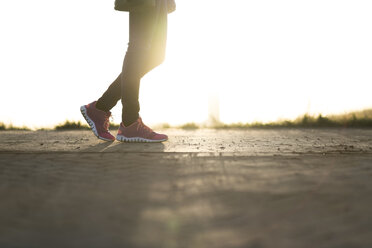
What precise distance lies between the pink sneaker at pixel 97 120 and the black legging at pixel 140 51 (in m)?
0.22

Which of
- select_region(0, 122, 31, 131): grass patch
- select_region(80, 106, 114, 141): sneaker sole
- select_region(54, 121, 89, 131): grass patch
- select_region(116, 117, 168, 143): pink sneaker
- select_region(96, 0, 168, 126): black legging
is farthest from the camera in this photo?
select_region(54, 121, 89, 131): grass patch

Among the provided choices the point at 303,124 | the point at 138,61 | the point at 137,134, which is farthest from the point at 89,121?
the point at 303,124

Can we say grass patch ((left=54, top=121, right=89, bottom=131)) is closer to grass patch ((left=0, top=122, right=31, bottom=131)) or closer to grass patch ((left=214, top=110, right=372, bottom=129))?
grass patch ((left=0, top=122, right=31, bottom=131))

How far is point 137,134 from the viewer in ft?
9.09

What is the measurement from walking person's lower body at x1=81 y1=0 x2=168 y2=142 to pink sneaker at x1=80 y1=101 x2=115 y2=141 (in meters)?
0.17

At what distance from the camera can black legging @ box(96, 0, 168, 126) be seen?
266 cm

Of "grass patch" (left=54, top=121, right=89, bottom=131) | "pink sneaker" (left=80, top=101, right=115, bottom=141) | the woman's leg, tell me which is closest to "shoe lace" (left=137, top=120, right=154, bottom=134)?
the woman's leg

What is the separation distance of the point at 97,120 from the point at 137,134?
13.6 inches

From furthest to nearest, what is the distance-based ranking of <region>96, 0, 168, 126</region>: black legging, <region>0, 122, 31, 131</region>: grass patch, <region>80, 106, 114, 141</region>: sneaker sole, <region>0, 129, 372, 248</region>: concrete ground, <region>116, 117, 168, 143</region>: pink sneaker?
<region>0, 122, 31, 131</region>: grass patch
<region>80, 106, 114, 141</region>: sneaker sole
<region>116, 117, 168, 143</region>: pink sneaker
<region>96, 0, 168, 126</region>: black legging
<region>0, 129, 372, 248</region>: concrete ground

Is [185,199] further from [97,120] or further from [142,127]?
[97,120]

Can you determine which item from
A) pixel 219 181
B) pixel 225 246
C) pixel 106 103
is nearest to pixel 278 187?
pixel 219 181

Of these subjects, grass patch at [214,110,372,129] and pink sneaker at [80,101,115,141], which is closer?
pink sneaker at [80,101,115,141]

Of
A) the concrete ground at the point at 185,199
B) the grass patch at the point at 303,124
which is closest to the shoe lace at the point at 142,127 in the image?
the concrete ground at the point at 185,199

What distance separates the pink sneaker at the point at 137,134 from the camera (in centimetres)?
277
